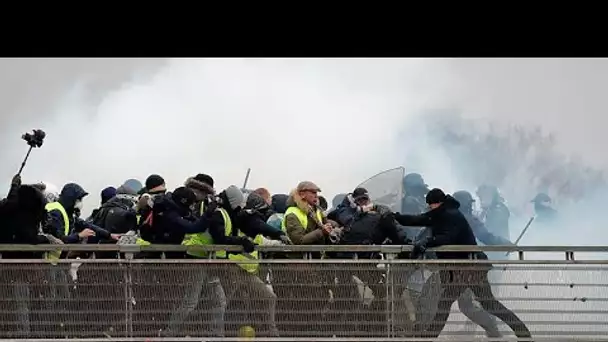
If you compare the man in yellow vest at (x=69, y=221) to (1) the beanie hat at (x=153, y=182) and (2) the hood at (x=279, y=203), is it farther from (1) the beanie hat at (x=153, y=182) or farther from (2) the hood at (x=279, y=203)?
(2) the hood at (x=279, y=203)

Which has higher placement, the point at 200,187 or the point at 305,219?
the point at 200,187

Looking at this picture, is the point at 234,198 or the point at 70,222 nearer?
the point at 234,198

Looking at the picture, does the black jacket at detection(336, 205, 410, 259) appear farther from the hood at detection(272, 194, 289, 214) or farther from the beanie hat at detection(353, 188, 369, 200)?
the hood at detection(272, 194, 289, 214)

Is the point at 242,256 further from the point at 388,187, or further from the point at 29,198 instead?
the point at 388,187

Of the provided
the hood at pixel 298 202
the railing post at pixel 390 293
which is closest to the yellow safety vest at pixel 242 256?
the hood at pixel 298 202

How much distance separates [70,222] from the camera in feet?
41.8

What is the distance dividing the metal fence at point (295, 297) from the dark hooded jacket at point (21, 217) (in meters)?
0.31

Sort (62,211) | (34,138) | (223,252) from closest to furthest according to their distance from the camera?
(223,252) < (34,138) < (62,211)

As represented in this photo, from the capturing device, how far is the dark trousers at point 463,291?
455 inches

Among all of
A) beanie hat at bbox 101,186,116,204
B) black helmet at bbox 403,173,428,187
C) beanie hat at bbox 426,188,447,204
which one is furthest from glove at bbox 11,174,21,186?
black helmet at bbox 403,173,428,187

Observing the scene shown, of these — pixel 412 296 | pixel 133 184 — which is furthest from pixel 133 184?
pixel 412 296

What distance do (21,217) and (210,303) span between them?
184cm
